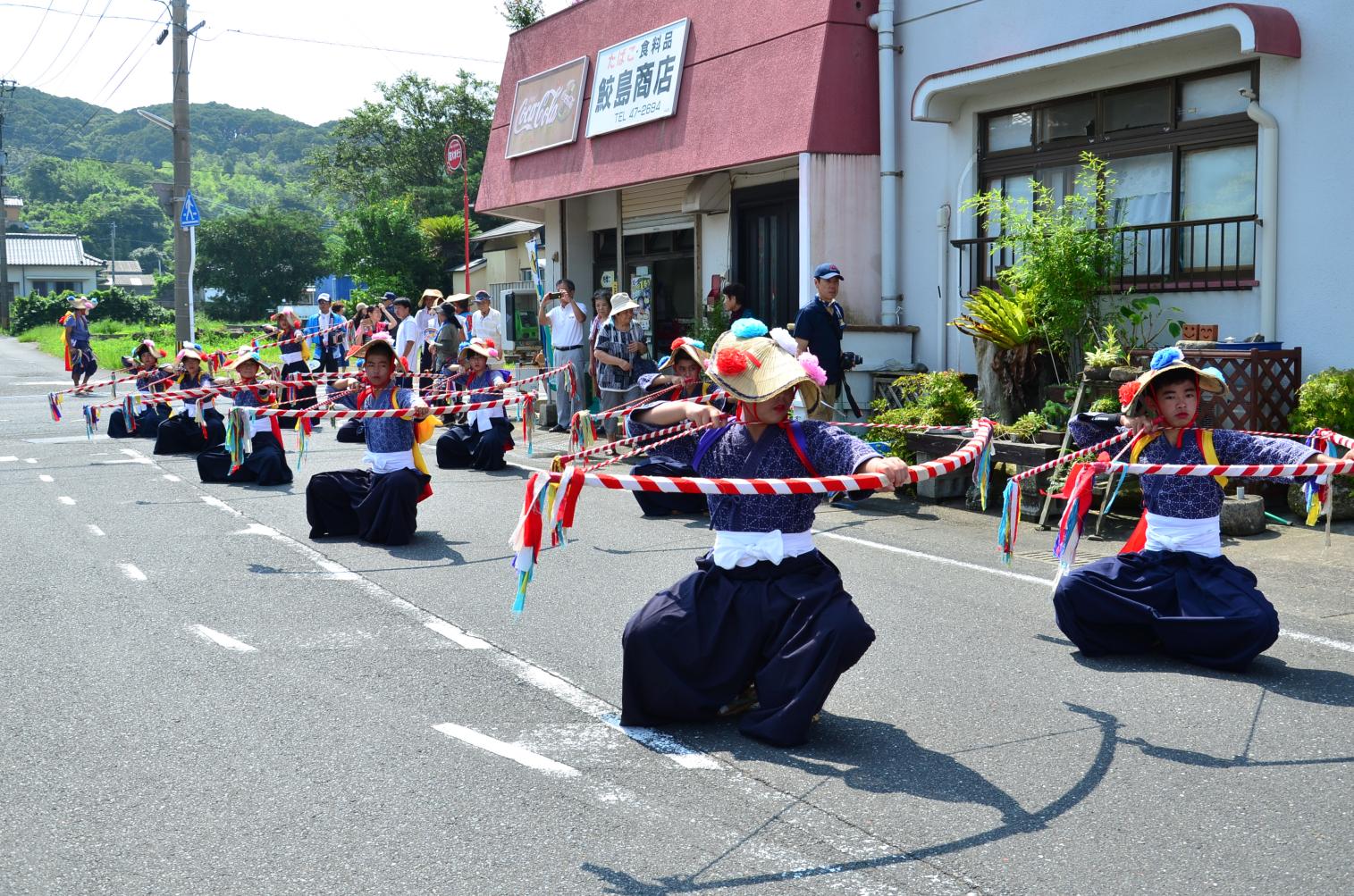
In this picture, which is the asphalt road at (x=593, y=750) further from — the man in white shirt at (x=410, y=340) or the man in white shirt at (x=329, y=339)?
the man in white shirt at (x=329, y=339)

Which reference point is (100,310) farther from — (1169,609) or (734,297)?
(1169,609)

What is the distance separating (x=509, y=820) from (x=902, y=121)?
41.7ft

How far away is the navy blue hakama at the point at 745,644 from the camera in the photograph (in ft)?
Result: 17.7

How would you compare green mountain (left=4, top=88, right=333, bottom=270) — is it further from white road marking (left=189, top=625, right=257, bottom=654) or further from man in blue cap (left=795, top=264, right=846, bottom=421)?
white road marking (left=189, top=625, right=257, bottom=654)

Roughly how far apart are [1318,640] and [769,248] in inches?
485

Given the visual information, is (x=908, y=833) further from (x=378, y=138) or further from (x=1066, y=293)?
(x=378, y=138)

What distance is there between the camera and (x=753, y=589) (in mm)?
5621

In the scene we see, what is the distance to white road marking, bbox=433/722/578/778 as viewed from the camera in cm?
522

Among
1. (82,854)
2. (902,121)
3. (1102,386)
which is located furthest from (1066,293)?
(82,854)

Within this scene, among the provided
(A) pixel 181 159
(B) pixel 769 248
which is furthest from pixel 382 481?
(A) pixel 181 159

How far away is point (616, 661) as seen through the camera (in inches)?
270

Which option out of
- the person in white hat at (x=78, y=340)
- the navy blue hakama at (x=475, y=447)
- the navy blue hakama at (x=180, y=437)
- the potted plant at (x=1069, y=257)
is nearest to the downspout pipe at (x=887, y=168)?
the potted plant at (x=1069, y=257)

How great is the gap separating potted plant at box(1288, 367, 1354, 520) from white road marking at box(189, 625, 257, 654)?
25.8 feet

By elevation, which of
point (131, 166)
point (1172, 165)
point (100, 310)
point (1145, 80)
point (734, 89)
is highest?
point (131, 166)
